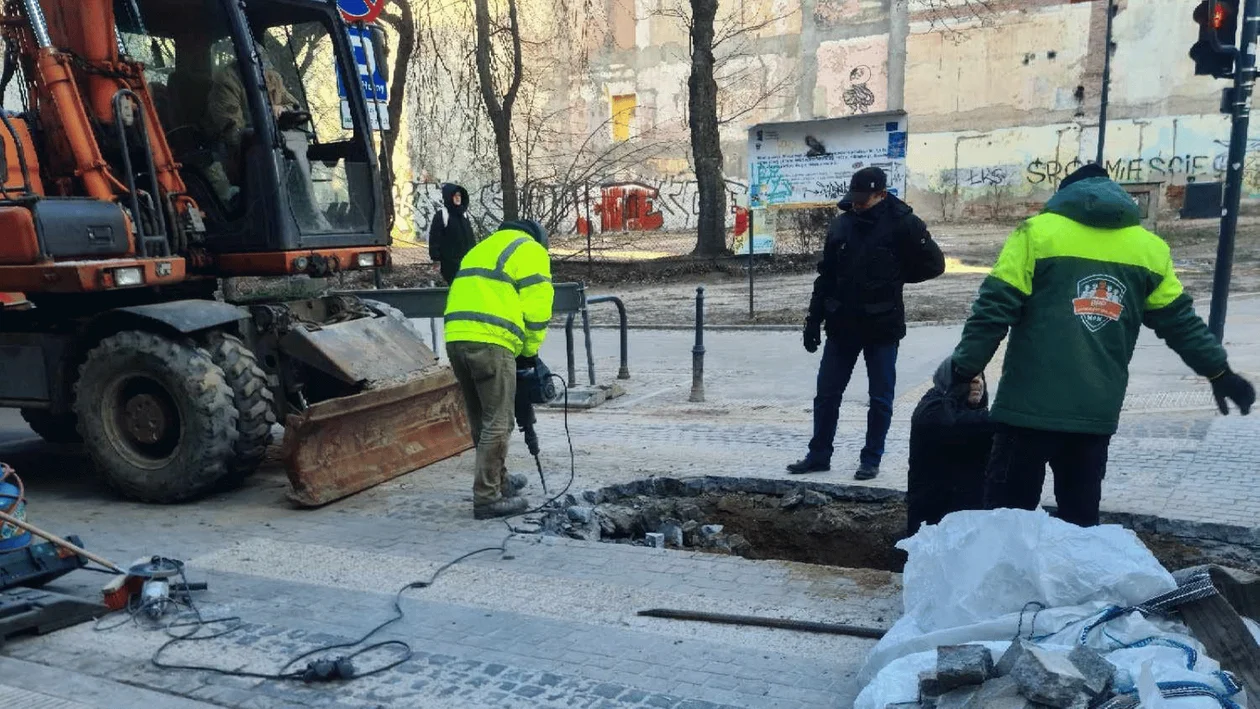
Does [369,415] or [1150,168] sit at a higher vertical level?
[1150,168]

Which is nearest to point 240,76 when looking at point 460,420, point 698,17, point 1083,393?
point 460,420

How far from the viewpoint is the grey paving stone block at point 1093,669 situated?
263 centimetres

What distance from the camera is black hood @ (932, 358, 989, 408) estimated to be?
13.3 ft

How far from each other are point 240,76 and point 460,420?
2736 millimetres

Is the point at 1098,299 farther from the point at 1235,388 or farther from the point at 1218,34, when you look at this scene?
the point at 1218,34

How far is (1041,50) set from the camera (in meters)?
30.6

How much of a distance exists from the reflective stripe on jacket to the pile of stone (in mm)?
3148

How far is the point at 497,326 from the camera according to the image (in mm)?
5367

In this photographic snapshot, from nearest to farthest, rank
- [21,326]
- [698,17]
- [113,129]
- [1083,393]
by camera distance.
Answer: [1083,393], [113,129], [21,326], [698,17]

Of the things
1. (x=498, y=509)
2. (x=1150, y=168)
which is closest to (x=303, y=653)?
(x=498, y=509)

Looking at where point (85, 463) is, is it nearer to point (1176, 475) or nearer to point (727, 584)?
point (727, 584)

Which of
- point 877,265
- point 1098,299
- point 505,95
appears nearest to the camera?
point 1098,299

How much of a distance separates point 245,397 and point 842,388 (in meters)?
3.75

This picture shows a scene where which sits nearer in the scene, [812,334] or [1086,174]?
[1086,174]
